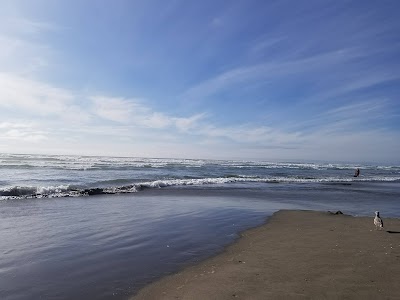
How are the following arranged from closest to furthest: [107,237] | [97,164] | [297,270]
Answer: [297,270], [107,237], [97,164]

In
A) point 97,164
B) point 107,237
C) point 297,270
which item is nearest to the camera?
point 297,270

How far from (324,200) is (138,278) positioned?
13699 mm

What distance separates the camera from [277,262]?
593 centimetres

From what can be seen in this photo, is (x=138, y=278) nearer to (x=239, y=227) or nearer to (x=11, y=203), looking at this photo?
(x=239, y=227)

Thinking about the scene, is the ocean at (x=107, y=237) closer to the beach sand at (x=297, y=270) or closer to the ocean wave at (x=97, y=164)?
the beach sand at (x=297, y=270)

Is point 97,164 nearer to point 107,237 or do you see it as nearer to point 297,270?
point 107,237

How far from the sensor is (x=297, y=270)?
5410 millimetres

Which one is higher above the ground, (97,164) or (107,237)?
(97,164)

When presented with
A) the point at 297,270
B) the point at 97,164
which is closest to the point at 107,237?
the point at 297,270

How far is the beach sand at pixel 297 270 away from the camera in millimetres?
4520

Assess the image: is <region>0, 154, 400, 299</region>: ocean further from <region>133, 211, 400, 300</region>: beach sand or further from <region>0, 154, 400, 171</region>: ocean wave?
<region>0, 154, 400, 171</region>: ocean wave

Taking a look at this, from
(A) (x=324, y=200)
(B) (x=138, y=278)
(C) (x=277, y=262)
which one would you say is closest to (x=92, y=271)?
(B) (x=138, y=278)

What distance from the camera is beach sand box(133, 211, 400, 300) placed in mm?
4520

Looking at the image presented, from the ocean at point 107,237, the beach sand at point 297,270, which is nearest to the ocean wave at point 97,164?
the ocean at point 107,237
